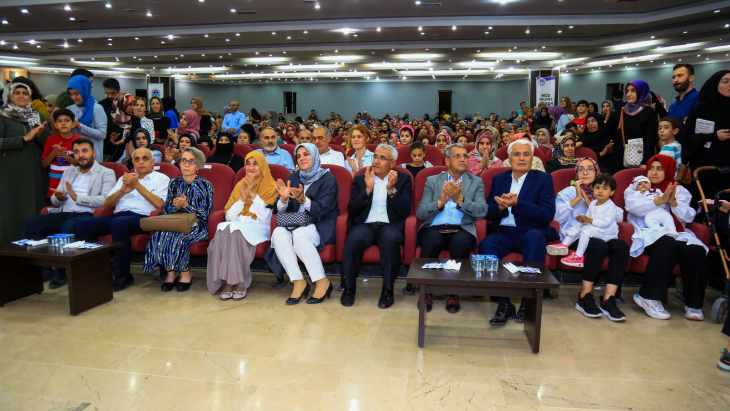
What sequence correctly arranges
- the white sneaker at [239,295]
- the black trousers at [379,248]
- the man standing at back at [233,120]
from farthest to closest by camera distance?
the man standing at back at [233,120], the white sneaker at [239,295], the black trousers at [379,248]

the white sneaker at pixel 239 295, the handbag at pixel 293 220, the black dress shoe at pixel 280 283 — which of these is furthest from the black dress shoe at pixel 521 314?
the white sneaker at pixel 239 295

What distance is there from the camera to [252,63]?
59.0 ft

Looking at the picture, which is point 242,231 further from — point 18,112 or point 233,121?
point 233,121

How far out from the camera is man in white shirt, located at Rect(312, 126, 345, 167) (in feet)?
16.2

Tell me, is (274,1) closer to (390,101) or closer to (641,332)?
(641,332)

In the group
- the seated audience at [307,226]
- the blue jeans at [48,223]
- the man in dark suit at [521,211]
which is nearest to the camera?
the man in dark suit at [521,211]

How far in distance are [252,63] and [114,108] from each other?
12.9 m

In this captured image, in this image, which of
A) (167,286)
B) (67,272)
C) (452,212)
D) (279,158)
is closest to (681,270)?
(452,212)

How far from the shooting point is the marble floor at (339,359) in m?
2.23

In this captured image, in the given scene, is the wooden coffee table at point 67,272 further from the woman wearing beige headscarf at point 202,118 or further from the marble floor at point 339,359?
the woman wearing beige headscarf at point 202,118

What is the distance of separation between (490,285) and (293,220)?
1600mm

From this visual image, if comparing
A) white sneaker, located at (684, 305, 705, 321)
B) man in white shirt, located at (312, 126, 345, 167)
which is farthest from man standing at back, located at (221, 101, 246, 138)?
white sneaker, located at (684, 305, 705, 321)

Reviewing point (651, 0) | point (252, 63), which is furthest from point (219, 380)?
point (252, 63)

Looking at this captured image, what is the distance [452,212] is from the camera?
3607mm
